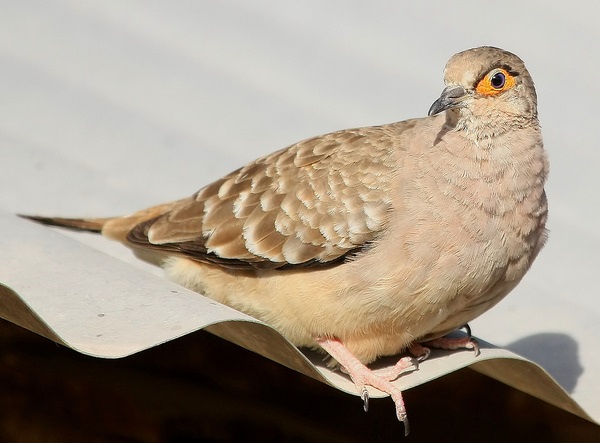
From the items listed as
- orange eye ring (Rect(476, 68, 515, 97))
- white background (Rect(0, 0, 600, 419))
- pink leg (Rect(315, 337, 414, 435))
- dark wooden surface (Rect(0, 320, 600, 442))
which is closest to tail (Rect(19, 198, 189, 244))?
white background (Rect(0, 0, 600, 419))

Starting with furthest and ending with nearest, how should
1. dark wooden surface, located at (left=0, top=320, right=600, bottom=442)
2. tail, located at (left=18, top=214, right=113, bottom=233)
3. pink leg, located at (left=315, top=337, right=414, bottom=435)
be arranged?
tail, located at (left=18, top=214, right=113, bottom=233), dark wooden surface, located at (left=0, top=320, right=600, bottom=442), pink leg, located at (left=315, top=337, right=414, bottom=435)

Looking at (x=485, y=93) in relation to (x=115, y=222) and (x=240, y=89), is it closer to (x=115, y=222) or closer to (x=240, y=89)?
(x=115, y=222)

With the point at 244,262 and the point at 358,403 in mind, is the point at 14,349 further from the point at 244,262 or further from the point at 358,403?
the point at 358,403

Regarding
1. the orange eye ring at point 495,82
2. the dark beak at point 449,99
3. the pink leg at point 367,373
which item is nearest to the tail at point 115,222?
the pink leg at point 367,373

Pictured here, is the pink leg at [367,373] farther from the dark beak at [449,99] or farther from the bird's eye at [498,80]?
the bird's eye at [498,80]

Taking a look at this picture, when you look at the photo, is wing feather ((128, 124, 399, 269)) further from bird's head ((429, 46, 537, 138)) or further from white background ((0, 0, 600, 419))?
white background ((0, 0, 600, 419))
